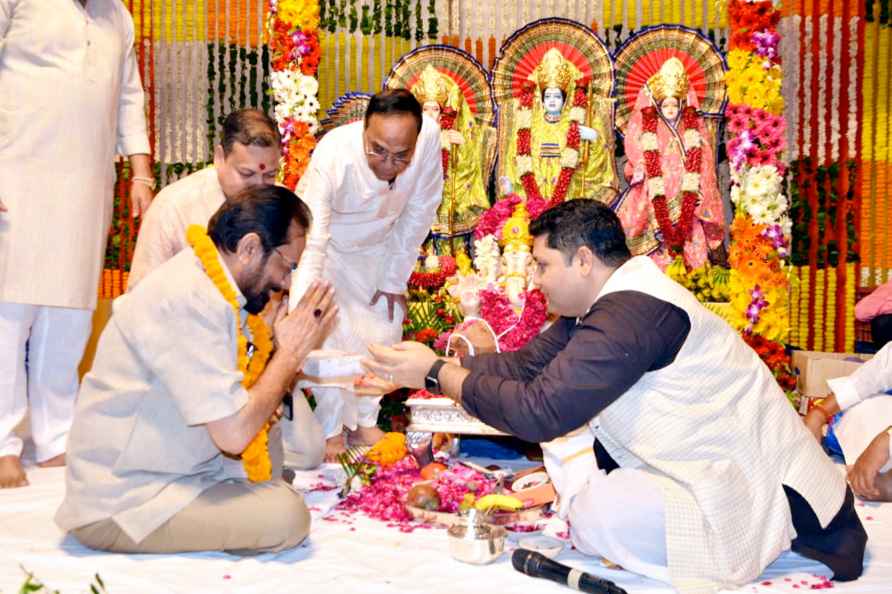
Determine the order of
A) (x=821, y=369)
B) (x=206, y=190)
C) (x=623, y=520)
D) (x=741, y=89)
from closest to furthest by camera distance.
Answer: (x=623, y=520) < (x=206, y=190) < (x=821, y=369) < (x=741, y=89)

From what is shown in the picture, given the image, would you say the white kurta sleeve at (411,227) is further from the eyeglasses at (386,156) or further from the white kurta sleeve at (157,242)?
the white kurta sleeve at (157,242)

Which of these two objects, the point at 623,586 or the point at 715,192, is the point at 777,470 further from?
the point at 715,192

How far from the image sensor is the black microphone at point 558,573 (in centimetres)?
291

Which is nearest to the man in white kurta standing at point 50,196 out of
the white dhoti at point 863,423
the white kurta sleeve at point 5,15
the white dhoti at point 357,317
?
the white kurta sleeve at point 5,15

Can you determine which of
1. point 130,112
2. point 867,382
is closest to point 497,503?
point 867,382

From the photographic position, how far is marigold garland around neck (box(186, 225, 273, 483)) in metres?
3.06

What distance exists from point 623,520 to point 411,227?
2.77m

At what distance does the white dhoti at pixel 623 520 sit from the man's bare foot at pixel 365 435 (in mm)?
2067

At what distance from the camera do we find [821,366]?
18.8 feet

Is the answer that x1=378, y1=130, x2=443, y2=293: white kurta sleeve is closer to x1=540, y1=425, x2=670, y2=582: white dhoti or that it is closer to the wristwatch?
the wristwatch

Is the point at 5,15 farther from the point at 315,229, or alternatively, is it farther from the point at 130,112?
the point at 315,229

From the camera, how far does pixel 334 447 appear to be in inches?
199

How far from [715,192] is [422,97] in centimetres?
233

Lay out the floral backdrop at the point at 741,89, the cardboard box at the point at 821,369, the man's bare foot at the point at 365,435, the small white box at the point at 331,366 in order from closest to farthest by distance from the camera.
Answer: the small white box at the point at 331,366 → the man's bare foot at the point at 365,435 → the cardboard box at the point at 821,369 → the floral backdrop at the point at 741,89
